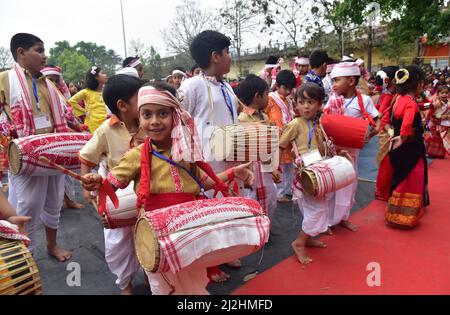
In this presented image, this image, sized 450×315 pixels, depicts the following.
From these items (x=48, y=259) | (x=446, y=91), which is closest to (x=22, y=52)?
(x=48, y=259)

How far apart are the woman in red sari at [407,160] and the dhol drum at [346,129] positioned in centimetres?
81

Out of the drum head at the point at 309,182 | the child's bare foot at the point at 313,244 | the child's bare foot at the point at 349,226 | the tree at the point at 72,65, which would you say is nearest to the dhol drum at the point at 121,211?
the drum head at the point at 309,182

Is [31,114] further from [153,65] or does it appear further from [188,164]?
[153,65]

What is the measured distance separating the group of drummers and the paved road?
15 cm

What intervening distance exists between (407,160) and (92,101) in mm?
4380

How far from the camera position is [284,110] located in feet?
16.0

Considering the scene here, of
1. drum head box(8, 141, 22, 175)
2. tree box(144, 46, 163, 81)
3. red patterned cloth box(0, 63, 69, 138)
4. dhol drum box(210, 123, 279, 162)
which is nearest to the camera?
dhol drum box(210, 123, 279, 162)

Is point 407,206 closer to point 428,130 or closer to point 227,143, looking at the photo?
point 227,143

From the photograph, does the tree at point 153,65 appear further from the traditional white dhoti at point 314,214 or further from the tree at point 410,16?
the traditional white dhoti at point 314,214

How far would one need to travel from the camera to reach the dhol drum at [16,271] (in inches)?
62.5

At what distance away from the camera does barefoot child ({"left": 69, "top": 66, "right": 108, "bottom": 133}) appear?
220 inches

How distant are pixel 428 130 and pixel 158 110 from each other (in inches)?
266

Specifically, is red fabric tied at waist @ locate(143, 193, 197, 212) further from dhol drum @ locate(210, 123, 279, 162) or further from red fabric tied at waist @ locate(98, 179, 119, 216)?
dhol drum @ locate(210, 123, 279, 162)

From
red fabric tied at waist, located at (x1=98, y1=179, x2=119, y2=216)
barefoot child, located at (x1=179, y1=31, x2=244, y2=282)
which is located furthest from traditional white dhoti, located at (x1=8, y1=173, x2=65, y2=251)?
barefoot child, located at (x1=179, y1=31, x2=244, y2=282)
